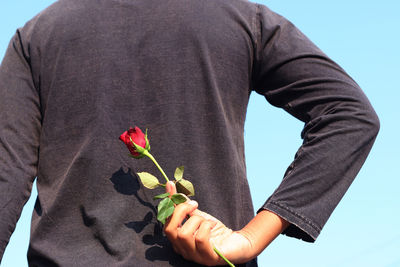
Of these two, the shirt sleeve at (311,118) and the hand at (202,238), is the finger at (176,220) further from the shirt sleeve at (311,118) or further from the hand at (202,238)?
the shirt sleeve at (311,118)

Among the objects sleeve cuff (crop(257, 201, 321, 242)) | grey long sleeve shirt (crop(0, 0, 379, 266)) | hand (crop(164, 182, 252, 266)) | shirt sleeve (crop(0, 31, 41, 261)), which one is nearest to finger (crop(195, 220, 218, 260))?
hand (crop(164, 182, 252, 266))

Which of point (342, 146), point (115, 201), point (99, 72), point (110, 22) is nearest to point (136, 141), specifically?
point (115, 201)

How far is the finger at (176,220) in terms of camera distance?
204cm

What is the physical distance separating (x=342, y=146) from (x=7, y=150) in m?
1.28

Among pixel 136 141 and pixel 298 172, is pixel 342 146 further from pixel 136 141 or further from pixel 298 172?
pixel 136 141

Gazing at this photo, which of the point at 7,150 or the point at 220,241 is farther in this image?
the point at 7,150

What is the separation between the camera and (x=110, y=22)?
240 cm

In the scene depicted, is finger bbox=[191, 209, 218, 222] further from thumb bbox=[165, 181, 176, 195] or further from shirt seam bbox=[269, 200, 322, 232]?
shirt seam bbox=[269, 200, 322, 232]

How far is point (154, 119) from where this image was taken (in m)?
2.26

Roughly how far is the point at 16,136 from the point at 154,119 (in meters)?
0.59

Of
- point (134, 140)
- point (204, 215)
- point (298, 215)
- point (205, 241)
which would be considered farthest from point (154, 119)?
point (298, 215)

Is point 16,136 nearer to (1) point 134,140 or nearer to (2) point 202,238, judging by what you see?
(1) point 134,140

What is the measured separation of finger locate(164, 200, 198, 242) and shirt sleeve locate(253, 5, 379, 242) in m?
0.32

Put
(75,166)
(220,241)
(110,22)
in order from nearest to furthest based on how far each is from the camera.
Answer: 1. (220,241)
2. (75,166)
3. (110,22)
